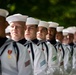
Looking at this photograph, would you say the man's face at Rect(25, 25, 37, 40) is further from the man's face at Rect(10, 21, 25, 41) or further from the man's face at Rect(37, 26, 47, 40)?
the man's face at Rect(37, 26, 47, 40)

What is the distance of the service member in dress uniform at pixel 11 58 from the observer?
7.77 meters

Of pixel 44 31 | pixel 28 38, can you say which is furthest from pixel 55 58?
pixel 28 38

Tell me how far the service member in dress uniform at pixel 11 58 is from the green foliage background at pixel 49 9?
17.0 meters

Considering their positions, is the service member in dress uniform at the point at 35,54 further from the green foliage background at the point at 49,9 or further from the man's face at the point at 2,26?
the green foliage background at the point at 49,9

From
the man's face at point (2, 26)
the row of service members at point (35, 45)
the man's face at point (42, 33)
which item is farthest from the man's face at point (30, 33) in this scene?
the man's face at point (2, 26)

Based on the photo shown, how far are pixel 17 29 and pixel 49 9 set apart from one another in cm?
1788

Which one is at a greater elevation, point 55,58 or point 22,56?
point 22,56

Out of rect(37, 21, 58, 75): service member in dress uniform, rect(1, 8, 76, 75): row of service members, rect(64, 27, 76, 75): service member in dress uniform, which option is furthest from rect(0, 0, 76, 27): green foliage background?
rect(37, 21, 58, 75): service member in dress uniform

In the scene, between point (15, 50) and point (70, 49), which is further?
point (70, 49)

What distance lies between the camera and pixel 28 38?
1061 centimetres

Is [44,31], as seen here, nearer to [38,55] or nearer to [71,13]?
[38,55]

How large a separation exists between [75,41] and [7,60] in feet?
34.4

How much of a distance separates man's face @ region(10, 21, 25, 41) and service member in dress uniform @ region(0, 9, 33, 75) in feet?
3.99

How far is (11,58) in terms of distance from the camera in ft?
25.6
